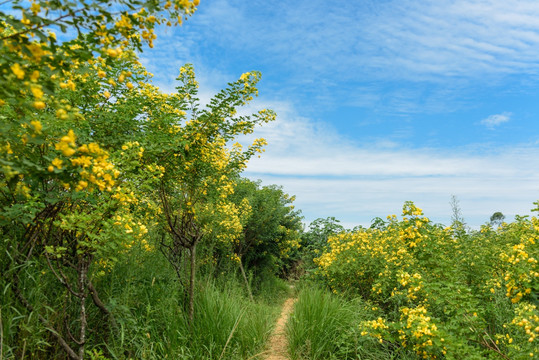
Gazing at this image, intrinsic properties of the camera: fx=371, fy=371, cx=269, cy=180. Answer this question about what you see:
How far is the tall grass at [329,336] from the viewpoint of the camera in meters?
4.54

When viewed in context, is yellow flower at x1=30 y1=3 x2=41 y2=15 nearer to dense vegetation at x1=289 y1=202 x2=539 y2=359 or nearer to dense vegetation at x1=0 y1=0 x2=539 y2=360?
dense vegetation at x1=0 y1=0 x2=539 y2=360

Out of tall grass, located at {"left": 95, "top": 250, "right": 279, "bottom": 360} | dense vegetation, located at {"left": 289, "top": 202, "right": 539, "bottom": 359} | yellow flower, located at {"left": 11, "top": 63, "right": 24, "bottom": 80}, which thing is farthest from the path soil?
yellow flower, located at {"left": 11, "top": 63, "right": 24, "bottom": 80}

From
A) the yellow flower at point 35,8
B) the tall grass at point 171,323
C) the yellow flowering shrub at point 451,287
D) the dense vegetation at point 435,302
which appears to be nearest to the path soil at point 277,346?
the tall grass at point 171,323

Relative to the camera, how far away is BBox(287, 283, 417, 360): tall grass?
4.54m

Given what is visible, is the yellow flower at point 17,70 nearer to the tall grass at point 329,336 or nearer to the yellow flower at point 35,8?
the yellow flower at point 35,8

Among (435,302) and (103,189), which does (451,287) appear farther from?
(103,189)

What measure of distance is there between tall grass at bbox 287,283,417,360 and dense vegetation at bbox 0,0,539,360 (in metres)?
0.02

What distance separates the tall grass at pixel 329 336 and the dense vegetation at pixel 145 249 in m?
0.02

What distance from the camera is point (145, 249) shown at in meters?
5.75

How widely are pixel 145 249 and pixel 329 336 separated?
3.01 meters

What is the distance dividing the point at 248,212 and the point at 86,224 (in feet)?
22.5

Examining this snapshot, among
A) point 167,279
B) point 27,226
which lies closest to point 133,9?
point 27,226

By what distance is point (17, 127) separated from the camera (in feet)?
8.87

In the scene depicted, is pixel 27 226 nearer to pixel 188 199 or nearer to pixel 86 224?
pixel 86 224
